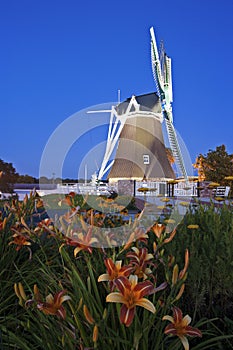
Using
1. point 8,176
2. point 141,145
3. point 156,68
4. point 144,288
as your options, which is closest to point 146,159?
point 141,145

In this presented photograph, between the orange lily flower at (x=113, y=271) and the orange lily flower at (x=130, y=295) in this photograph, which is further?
the orange lily flower at (x=113, y=271)

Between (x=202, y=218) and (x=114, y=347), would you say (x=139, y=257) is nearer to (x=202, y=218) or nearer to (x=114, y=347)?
(x=114, y=347)

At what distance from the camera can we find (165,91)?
29875 mm

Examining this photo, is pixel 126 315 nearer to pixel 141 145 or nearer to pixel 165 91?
pixel 141 145

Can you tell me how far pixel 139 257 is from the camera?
1.37 m

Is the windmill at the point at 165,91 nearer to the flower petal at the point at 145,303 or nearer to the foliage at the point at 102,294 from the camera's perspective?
the foliage at the point at 102,294

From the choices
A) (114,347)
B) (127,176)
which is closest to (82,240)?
(114,347)

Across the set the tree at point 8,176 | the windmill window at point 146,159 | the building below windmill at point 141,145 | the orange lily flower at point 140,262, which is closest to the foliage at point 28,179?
the building below windmill at point 141,145

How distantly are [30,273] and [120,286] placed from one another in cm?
139

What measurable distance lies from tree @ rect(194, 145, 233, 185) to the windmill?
3056 millimetres

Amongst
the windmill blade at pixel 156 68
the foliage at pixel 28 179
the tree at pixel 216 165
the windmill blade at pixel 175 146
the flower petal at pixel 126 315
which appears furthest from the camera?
the foliage at pixel 28 179

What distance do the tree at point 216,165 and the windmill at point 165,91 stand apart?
3056 millimetres

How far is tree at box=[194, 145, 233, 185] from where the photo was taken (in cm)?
2998

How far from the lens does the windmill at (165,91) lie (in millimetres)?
29281
